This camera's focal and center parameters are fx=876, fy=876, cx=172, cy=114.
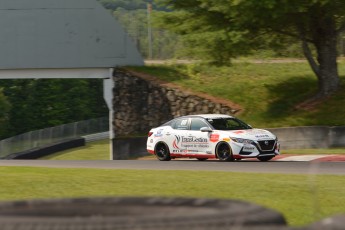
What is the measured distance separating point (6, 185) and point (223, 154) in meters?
11.4

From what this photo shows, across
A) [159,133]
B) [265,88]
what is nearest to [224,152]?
[159,133]

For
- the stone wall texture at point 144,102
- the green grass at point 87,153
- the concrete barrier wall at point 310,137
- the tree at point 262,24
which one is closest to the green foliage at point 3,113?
the green grass at point 87,153

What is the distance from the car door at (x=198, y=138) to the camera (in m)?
24.9

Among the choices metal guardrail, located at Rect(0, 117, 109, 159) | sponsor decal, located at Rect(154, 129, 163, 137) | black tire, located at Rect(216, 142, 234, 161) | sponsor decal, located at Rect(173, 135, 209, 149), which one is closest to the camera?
black tire, located at Rect(216, 142, 234, 161)

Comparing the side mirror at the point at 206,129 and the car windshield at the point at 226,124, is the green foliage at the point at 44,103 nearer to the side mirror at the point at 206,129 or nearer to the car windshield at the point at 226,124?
the car windshield at the point at 226,124

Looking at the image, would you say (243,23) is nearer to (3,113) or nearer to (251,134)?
(251,134)

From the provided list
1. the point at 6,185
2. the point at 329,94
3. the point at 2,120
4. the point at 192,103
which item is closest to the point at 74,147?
the point at 2,120

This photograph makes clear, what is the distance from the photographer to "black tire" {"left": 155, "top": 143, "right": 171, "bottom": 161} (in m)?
26.4

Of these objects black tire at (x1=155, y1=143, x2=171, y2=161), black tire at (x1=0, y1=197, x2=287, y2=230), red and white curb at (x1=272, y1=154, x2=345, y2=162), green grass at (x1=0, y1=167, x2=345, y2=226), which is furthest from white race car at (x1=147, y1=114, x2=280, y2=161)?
black tire at (x1=0, y1=197, x2=287, y2=230)

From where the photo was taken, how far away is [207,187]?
44.0 ft

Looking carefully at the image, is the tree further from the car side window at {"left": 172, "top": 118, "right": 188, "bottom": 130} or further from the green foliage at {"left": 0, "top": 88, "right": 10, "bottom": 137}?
the green foliage at {"left": 0, "top": 88, "right": 10, "bottom": 137}

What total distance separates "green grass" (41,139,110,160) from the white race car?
29.5 m

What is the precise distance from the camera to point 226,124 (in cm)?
2523

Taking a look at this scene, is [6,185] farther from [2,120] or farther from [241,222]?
[2,120]
